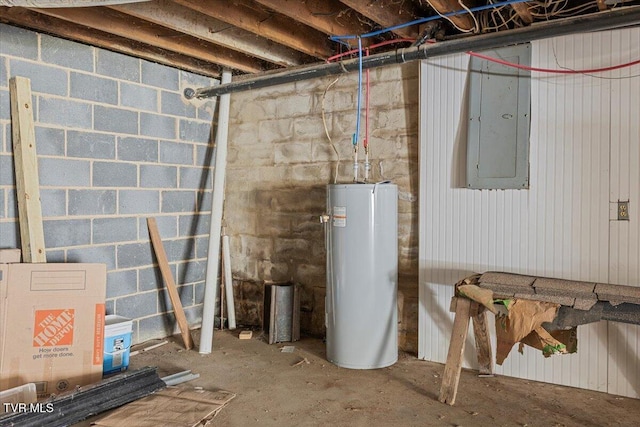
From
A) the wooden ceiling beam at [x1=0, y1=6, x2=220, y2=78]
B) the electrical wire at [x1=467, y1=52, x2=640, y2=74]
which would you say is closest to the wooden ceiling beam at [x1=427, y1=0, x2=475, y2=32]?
the electrical wire at [x1=467, y1=52, x2=640, y2=74]

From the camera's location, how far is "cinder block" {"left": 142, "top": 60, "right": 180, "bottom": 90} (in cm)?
352

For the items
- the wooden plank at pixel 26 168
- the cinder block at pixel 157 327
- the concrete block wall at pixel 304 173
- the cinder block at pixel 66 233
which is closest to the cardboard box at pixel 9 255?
the wooden plank at pixel 26 168

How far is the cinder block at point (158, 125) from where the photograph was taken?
139 inches

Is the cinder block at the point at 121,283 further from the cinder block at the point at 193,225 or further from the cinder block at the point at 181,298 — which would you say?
the cinder block at the point at 193,225

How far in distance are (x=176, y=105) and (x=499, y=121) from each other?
2.34 metres

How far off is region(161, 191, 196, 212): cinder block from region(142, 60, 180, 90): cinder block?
803 mm

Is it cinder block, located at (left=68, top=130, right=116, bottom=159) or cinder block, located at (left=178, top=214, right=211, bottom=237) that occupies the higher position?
cinder block, located at (left=68, top=130, right=116, bottom=159)

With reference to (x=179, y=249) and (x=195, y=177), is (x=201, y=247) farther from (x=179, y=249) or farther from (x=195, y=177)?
(x=195, y=177)

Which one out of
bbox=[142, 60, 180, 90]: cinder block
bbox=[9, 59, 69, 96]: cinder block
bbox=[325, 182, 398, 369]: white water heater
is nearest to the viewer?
bbox=[9, 59, 69, 96]: cinder block

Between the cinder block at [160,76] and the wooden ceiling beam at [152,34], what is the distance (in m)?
0.33

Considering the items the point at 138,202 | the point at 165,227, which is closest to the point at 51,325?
the point at 138,202

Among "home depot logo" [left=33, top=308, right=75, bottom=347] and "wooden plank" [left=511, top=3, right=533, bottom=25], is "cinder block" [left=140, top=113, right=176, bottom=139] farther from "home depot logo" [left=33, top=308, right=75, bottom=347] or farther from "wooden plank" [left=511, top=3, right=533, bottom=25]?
"wooden plank" [left=511, top=3, right=533, bottom=25]

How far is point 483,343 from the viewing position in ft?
9.34

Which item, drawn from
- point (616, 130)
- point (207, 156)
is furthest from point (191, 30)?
point (616, 130)
